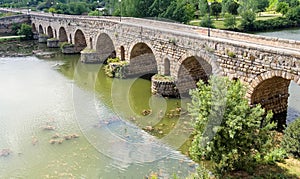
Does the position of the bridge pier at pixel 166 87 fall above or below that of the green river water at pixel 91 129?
above

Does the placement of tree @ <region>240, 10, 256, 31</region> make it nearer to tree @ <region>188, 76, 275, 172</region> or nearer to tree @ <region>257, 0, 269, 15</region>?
tree @ <region>257, 0, 269, 15</region>

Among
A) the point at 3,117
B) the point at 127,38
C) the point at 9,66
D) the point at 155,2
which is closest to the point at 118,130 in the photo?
the point at 3,117

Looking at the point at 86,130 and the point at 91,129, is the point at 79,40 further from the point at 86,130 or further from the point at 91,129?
the point at 86,130

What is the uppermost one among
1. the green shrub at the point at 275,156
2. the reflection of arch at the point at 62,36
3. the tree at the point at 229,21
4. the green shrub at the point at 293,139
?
the tree at the point at 229,21

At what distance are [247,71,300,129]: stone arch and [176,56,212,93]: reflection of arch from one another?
6.00 metres

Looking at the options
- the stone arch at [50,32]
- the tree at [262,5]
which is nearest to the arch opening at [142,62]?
the stone arch at [50,32]

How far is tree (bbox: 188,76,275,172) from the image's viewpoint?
1197 centimetres

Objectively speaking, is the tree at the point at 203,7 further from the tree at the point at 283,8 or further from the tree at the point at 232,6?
the tree at the point at 283,8

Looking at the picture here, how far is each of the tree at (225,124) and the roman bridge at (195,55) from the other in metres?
3.76

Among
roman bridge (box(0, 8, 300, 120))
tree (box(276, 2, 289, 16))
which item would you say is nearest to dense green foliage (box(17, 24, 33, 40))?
roman bridge (box(0, 8, 300, 120))

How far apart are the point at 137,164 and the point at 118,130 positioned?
13.1 feet

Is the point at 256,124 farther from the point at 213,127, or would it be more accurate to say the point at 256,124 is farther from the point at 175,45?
the point at 175,45

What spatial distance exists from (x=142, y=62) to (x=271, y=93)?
13.9 m

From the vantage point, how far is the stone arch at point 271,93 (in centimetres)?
1642
